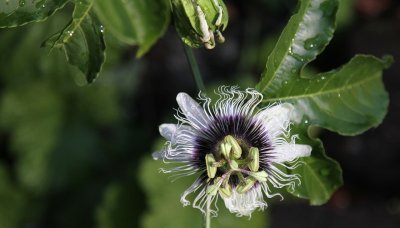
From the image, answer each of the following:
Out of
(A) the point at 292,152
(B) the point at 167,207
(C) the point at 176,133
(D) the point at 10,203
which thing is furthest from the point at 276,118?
(D) the point at 10,203

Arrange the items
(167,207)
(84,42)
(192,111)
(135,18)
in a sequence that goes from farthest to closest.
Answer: (167,207) → (192,111) → (84,42) → (135,18)

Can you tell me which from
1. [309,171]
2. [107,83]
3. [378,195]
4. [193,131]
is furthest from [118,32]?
[378,195]

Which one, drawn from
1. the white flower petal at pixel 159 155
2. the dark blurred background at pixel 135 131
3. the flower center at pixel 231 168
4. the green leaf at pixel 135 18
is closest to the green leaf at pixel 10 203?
the dark blurred background at pixel 135 131

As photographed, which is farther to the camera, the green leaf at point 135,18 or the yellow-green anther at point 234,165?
the yellow-green anther at point 234,165

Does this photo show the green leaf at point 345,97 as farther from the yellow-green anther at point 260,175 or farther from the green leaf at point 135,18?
the green leaf at point 135,18

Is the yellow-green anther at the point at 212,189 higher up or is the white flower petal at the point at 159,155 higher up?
the white flower petal at the point at 159,155

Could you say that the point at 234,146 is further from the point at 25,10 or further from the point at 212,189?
the point at 25,10

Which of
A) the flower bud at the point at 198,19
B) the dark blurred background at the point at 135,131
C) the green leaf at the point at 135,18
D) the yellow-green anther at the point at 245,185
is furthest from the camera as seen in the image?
the dark blurred background at the point at 135,131

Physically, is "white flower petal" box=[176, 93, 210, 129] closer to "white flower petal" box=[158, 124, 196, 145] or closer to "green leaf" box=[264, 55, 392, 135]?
"white flower petal" box=[158, 124, 196, 145]
